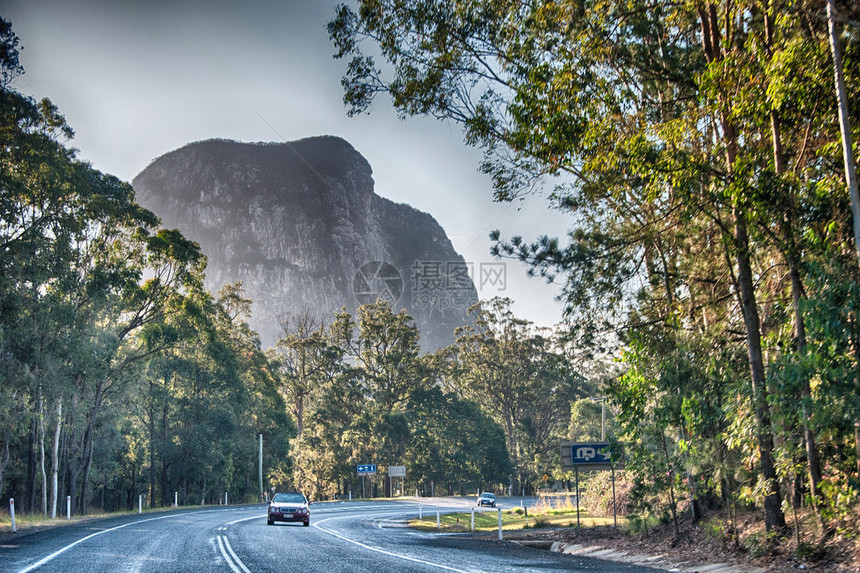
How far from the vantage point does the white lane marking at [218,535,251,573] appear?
12.5 m

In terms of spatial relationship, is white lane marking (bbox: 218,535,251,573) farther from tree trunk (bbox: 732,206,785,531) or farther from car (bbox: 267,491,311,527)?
tree trunk (bbox: 732,206,785,531)

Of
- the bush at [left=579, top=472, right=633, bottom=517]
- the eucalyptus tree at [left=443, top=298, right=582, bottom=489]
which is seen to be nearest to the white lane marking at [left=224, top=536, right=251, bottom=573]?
the bush at [left=579, top=472, right=633, bottom=517]

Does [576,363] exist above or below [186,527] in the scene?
above

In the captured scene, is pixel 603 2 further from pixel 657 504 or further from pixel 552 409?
pixel 552 409

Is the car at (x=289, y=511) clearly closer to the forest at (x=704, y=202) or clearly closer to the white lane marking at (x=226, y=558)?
the white lane marking at (x=226, y=558)

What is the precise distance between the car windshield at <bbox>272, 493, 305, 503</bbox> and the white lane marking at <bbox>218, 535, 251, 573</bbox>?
778cm

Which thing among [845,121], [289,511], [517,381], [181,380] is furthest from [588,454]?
[517,381]

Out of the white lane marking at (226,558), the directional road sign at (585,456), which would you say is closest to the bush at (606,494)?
the directional road sign at (585,456)

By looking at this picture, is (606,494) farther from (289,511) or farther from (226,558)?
(226,558)

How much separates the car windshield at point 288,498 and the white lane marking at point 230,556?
25.5 feet

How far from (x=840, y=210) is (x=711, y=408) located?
496cm

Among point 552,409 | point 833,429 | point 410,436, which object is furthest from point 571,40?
point 552,409

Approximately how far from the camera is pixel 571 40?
13.5 m

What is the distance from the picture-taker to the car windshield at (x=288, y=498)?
27281mm
